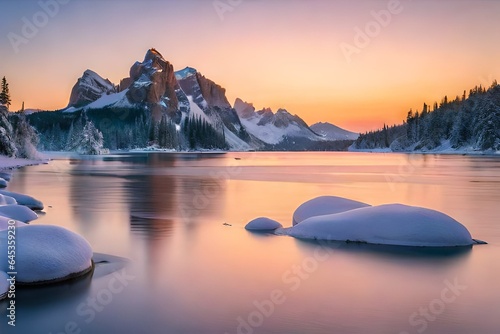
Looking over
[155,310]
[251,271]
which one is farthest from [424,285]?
[155,310]

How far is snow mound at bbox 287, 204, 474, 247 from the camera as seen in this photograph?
15438mm

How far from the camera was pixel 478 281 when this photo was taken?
1177 centimetres

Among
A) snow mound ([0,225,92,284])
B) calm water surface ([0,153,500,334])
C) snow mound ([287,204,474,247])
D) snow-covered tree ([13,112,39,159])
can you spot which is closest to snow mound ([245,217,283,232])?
calm water surface ([0,153,500,334])

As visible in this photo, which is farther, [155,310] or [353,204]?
[353,204]

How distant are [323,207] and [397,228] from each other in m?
4.45

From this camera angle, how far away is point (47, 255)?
11.0 meters

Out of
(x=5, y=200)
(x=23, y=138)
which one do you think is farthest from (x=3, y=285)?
(x=23, y=138)

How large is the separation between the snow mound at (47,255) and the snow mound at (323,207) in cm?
1029

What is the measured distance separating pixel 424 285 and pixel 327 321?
370 centimetres

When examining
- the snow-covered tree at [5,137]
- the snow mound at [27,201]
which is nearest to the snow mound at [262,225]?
the snow mound at [27,201]

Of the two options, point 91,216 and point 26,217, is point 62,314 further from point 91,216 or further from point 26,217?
point 91,216

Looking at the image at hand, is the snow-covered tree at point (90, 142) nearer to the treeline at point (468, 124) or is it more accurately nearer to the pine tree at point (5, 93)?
the pine tree at point (5, 93)

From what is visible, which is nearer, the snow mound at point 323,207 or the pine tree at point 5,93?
the snow mound at point 323,207

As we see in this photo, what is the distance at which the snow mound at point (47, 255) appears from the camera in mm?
10578
